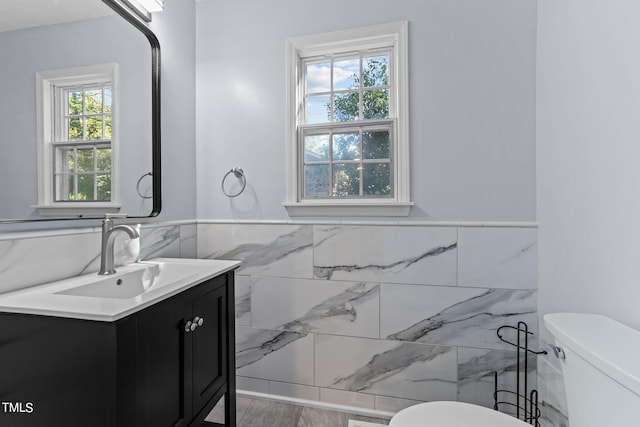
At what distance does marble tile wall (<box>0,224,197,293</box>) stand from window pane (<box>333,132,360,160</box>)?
1133mm

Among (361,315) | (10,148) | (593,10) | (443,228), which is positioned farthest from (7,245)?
(593,10)

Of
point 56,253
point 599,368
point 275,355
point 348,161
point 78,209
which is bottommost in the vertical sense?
point 275,355

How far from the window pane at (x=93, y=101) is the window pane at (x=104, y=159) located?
165 mm

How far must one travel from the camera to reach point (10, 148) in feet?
3.65

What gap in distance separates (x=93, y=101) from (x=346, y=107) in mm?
1292

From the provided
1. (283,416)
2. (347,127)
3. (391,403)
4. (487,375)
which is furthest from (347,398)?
(347,127)

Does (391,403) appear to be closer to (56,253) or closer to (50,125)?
(56,253)

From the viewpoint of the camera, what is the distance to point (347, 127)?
6.50 feet

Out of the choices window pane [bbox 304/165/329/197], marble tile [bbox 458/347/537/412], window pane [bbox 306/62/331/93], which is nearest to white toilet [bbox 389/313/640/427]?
marble tile [bbox 458/347/537/412]

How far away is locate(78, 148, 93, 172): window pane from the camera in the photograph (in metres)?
1.36

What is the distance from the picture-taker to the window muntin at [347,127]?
1.93m

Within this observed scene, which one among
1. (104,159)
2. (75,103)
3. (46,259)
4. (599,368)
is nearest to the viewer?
(599,368)

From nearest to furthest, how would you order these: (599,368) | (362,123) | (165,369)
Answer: (599,368) < (165,369) < (362,123)

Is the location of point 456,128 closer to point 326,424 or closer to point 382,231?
point 382,231
